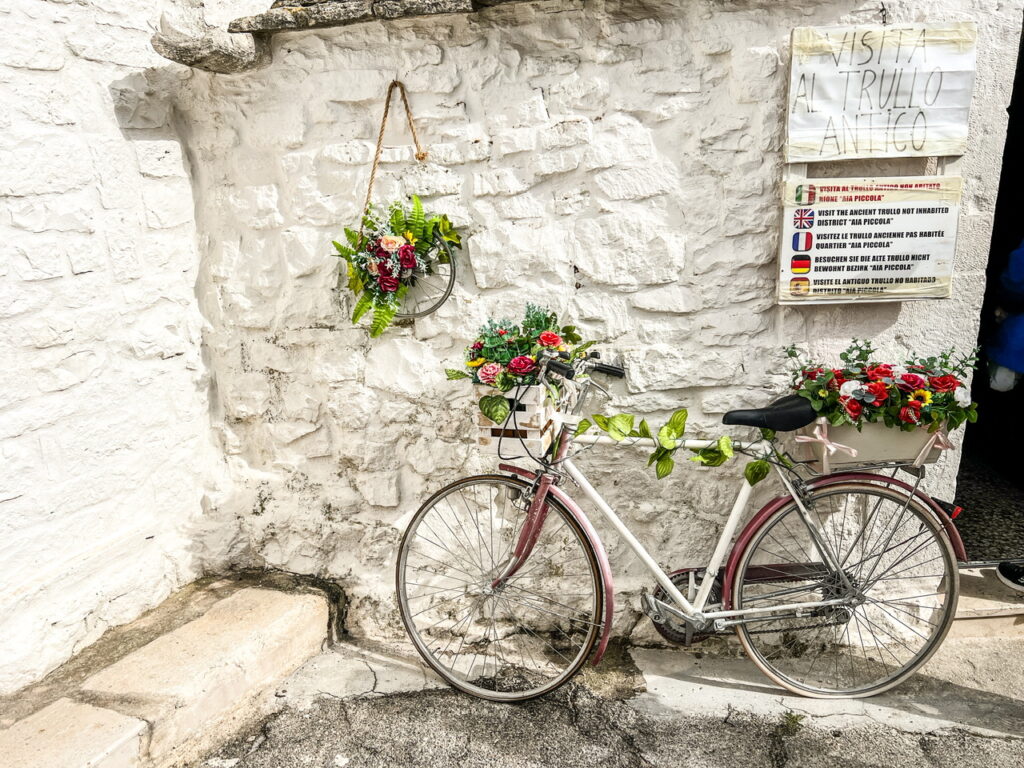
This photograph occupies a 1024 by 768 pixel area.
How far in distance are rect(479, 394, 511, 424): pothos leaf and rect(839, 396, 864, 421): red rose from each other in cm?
122

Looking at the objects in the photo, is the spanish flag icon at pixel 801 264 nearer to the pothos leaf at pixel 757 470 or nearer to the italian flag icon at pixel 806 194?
the italian flag icon at pixel 806 194

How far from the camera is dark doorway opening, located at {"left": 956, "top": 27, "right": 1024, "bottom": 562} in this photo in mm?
4008

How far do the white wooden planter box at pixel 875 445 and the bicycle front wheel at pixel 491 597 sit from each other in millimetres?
1122

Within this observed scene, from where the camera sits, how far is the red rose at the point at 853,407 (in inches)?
110

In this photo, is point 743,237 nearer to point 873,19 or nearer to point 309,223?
point 873,19

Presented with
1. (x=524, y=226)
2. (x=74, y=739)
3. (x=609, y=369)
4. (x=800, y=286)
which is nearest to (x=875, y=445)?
(x=800, y=286)

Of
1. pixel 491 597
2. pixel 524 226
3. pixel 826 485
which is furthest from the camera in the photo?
pixel 491 597

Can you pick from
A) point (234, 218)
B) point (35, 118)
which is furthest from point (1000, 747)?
point (35, 118)

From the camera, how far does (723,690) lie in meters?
3.20

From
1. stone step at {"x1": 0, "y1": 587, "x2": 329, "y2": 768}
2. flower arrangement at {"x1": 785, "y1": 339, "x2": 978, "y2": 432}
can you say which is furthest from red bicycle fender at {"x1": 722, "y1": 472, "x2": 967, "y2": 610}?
stone step at {"x1": 0, "y1": 587, "x2": 329, "y2": 768}

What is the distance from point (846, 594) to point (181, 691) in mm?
2536

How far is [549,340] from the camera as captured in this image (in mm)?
2895

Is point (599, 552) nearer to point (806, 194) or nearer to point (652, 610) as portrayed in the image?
point (652, 610)

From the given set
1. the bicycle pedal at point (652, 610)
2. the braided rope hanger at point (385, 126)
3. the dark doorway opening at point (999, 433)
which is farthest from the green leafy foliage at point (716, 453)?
the dark doorway opening at point (999, 433)
